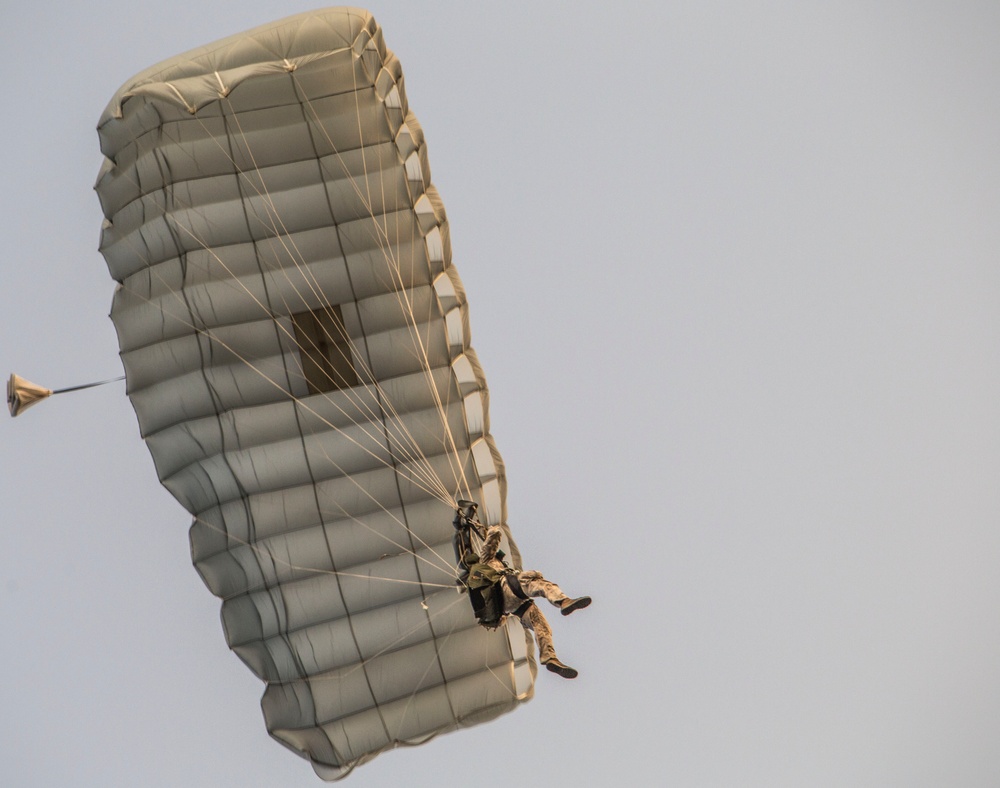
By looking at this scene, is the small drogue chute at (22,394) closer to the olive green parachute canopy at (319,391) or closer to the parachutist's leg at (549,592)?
the olive green parachute canopy at (319,391)

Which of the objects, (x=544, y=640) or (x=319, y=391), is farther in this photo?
(x=319, y=391)

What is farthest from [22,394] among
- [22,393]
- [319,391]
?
[319,391]

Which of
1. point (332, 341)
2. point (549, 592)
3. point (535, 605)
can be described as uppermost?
point (332, 341)

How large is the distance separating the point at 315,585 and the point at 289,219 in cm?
301

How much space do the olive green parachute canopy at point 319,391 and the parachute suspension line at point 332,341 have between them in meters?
0.02

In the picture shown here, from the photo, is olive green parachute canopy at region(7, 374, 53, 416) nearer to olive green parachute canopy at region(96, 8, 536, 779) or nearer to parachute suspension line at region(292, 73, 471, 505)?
olive green parachute canopy at region(96, 8, 536, 779)

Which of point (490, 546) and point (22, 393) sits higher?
point (22, 393)

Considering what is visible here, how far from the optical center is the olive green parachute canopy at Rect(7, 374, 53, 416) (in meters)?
11.0

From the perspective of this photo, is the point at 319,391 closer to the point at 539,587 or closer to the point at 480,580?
the point at 480,580

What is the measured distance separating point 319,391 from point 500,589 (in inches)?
89.7

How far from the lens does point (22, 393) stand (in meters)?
11.1

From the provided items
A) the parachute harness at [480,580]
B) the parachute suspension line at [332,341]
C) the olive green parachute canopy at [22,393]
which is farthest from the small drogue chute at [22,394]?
the parachute harness at [480,580]

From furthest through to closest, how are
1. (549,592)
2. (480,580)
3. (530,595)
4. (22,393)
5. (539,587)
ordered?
(22,393) < (480,580) < (530,595) < (539,587) < (549,592)

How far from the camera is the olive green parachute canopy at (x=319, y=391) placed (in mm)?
11094
